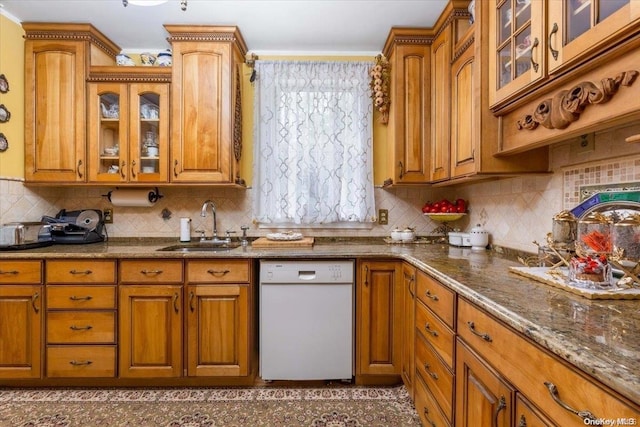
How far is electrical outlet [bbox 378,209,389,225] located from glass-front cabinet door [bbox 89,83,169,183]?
1.75 meters

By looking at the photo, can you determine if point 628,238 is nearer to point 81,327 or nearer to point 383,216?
point 383,216

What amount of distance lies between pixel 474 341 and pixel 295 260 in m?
1.21

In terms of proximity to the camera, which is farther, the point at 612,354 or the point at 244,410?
the point at 244,410

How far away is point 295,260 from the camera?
2.12m

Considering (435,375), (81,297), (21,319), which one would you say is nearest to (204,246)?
(81,297)

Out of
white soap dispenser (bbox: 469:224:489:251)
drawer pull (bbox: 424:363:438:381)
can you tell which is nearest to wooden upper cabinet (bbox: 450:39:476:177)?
white soap dispenser (bbox: 469:224:489:251)

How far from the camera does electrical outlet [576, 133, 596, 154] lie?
140 cm

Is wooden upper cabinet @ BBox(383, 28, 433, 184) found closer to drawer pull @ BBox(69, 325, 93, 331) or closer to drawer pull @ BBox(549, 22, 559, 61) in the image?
drawer pull @ BBox(549, 22, 559, 61)

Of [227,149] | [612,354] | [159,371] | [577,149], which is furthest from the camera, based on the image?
[227,149]

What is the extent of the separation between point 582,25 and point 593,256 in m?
0.77

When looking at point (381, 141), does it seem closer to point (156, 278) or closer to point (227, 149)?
point (227, 149)

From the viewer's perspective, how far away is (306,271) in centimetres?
212

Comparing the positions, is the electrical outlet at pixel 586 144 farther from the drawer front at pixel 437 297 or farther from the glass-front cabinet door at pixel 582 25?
the drawer front at pixel 437 297

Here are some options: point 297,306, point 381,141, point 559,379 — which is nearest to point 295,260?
point 297,306
